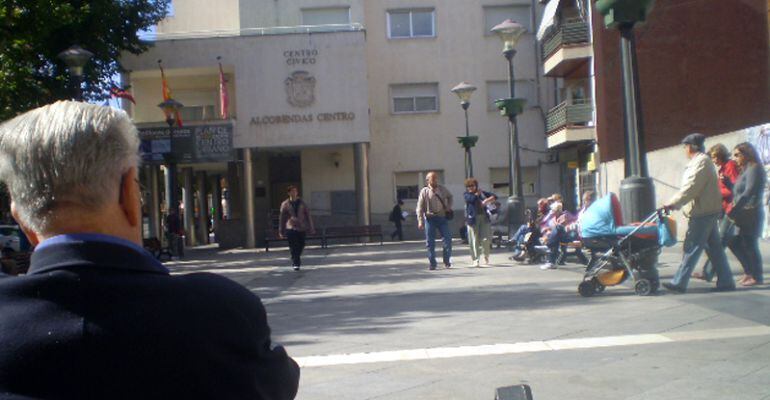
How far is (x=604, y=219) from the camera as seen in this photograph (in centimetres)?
1015

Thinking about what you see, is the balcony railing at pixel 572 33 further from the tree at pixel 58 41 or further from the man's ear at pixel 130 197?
the man's ear at pixel 130 197

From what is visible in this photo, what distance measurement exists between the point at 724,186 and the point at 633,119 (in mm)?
2006

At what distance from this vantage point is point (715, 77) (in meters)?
28.6

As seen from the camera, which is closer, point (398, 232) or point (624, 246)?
point (624, 246)

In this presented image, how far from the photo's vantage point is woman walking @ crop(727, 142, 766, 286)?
32.5 feet

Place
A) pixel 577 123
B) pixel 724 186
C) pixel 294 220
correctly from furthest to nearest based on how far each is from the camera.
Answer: pixel 577 123
pixel 294 220
pixel 724 186

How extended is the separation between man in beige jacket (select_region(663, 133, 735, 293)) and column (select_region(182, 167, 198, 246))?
2861cm

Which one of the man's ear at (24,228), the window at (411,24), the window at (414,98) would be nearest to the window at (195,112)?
the window at (414,98)

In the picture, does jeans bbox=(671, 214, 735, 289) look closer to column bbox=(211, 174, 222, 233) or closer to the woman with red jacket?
the woman with red jacket

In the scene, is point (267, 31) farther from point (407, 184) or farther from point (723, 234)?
point (723, 234)

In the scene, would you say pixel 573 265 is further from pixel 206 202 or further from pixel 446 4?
pixel 206 202

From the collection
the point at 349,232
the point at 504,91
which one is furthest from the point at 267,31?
the point at 504,91

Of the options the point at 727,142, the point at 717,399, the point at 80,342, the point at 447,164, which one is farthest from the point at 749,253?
the point at 447,164

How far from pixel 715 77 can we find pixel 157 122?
20.6 metres
